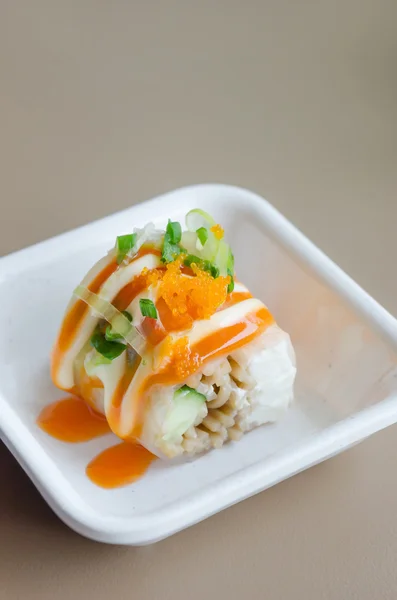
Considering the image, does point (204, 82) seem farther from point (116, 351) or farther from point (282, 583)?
point (282, 583)

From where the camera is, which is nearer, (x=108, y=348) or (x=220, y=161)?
(x=108, y=348)

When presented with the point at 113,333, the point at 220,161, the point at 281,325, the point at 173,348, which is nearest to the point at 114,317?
the point at 113,333

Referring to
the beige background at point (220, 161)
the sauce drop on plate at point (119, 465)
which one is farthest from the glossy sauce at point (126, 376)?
the beige background at point (220, 161)

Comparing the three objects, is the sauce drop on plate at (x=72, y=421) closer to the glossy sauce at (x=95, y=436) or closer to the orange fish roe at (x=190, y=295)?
the glossy sauce at (x=95, y=436)

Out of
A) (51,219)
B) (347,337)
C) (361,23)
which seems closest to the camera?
(347,337)

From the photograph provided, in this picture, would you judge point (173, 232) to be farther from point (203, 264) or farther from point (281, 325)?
point (281, 325)

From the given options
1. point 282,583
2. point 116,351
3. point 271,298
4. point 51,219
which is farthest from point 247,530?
point 51,219

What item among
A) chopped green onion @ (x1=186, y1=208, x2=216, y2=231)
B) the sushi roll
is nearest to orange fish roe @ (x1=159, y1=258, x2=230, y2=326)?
the sushi roll
